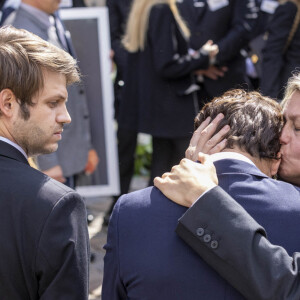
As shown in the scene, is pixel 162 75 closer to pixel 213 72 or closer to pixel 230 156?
pixel 213 72

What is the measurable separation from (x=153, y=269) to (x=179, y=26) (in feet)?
9.96

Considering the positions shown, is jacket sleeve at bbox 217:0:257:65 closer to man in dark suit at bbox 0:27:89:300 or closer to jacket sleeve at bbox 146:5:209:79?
jacket sleeve at bbox 146:5:209:79

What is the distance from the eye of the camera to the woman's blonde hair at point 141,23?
4336mm

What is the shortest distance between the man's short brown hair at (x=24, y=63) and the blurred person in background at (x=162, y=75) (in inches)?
102

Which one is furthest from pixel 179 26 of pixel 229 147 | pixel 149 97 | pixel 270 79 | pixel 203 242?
pixel 203 242

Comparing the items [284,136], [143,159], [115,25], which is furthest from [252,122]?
[143,159]

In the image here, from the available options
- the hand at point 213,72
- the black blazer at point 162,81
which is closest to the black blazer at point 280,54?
the hand at point 213,72

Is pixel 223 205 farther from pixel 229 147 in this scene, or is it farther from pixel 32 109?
pixel 32 109

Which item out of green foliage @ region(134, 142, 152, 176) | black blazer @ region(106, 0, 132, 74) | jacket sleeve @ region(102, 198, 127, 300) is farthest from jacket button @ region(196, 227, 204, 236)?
green foliage @ region(134, 142, 152, 176)

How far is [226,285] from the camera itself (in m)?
1.56

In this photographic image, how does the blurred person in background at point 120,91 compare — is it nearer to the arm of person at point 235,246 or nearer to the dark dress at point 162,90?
the dark dress at point 162,90

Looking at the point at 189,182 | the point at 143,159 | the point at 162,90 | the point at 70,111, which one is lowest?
the point at 143,159

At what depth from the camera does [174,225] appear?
5.24 feet

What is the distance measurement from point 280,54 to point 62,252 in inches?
150
